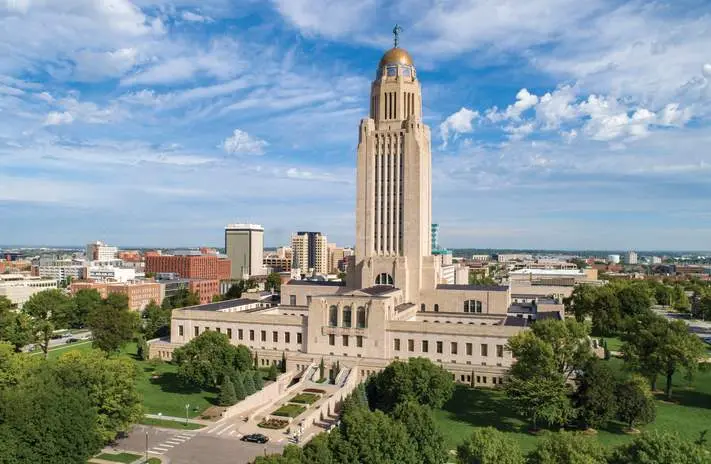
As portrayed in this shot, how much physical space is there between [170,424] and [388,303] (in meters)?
32.6

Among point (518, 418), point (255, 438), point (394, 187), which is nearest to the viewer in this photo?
point (255, 438)

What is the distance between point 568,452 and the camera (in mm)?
33219

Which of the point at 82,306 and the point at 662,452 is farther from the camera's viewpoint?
the point at 82,306

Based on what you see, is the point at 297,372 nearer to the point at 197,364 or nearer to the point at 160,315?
the point at 197,364

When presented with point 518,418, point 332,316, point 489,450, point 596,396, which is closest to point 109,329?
point 332,316

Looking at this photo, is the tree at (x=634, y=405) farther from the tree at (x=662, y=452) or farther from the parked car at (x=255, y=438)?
the parked car at (x=255, y=438)

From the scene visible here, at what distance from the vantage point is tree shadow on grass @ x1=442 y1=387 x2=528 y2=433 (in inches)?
2194

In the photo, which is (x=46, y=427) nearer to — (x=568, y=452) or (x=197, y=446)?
(x=197, y=446)

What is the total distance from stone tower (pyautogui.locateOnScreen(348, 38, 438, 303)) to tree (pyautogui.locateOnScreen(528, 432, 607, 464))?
2214 inches

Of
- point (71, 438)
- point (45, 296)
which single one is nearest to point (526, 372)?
point (71, 438)

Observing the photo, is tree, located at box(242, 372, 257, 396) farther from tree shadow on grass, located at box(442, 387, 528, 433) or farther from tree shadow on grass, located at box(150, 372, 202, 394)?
tree shadow on grass, located at box(442, 387, 528, 433)

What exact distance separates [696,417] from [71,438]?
5776 cm

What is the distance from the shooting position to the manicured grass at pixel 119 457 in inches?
1813

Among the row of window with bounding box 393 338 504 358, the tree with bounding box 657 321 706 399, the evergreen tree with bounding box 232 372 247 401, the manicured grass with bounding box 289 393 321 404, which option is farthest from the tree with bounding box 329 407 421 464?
the tree with bounding box 657 321 706 399
